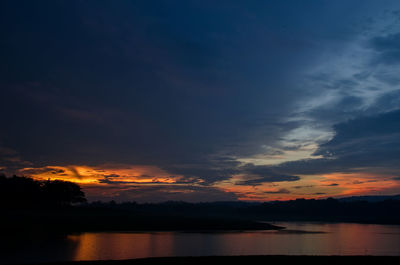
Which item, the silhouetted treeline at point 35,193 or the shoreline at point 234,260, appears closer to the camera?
the shoreline at point 234,260

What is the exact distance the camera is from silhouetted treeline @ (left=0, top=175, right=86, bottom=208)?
434 feet

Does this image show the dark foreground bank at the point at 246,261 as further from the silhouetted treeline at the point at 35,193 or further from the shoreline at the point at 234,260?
the silhouetted treeline at the point at 35,193

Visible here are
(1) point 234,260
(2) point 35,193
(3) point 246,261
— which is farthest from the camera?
(2) point 35,193

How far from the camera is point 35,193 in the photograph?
144 meters

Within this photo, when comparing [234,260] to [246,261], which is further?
[234,260]

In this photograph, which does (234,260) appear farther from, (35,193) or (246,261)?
(35,193)

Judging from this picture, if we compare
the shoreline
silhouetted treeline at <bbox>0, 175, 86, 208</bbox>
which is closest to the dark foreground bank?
the shoreline

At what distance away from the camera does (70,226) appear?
325ft

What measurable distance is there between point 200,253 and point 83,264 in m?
22.8

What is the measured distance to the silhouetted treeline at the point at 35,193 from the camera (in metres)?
132

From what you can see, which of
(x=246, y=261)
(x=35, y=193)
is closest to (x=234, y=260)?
(x=246, y=261)

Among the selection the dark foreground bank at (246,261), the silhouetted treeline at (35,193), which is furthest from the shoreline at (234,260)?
the silhouetted treeline at (35,193)

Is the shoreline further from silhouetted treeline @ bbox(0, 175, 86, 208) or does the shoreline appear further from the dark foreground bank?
silhouetted treeline @ bbox(0, 175, 86, 208)

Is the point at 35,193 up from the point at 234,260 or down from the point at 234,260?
up
